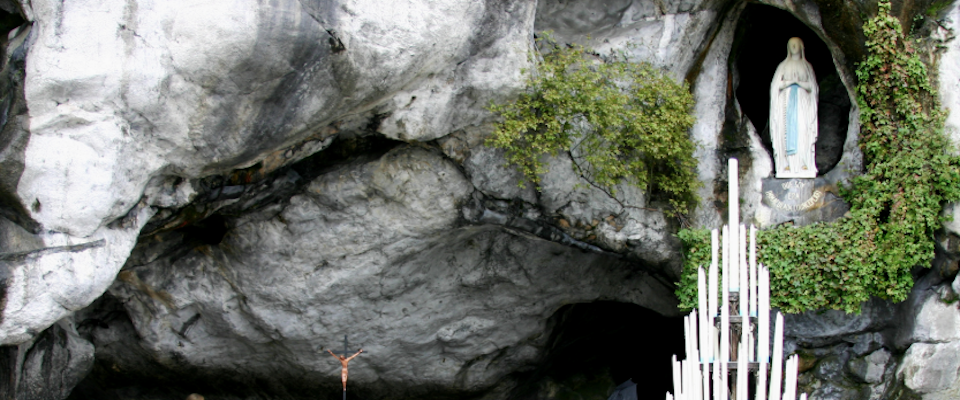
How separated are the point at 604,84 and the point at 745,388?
4830 mm

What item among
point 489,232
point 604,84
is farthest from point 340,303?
point 604,84

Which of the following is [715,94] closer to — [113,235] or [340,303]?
[340,303]

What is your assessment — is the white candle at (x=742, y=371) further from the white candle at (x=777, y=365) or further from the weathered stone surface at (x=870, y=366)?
the weathered stone surface at (x=870, y=366)

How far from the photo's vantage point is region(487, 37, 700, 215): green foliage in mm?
8164

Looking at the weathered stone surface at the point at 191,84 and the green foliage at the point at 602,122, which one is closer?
the weathered stone surface at the point at 191,84

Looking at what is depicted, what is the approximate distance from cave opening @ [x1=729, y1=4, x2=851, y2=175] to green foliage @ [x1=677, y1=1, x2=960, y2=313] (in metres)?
1.13

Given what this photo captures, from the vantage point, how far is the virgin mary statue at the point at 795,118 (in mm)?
8734

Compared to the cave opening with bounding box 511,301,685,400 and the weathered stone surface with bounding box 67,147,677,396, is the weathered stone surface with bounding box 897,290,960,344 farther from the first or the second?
the cave opening with bounding box 511,301,685,400

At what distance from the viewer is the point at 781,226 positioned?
8.52 m

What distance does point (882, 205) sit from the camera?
807cm

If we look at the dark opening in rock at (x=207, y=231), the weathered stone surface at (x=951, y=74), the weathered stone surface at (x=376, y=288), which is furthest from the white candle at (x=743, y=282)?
the dark opening in rock at (x=207, y=231)

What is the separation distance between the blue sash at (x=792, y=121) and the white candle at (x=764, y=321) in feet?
15.2

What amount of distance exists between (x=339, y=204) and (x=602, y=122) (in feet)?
10.7

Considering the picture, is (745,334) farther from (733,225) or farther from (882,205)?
(882,205)
